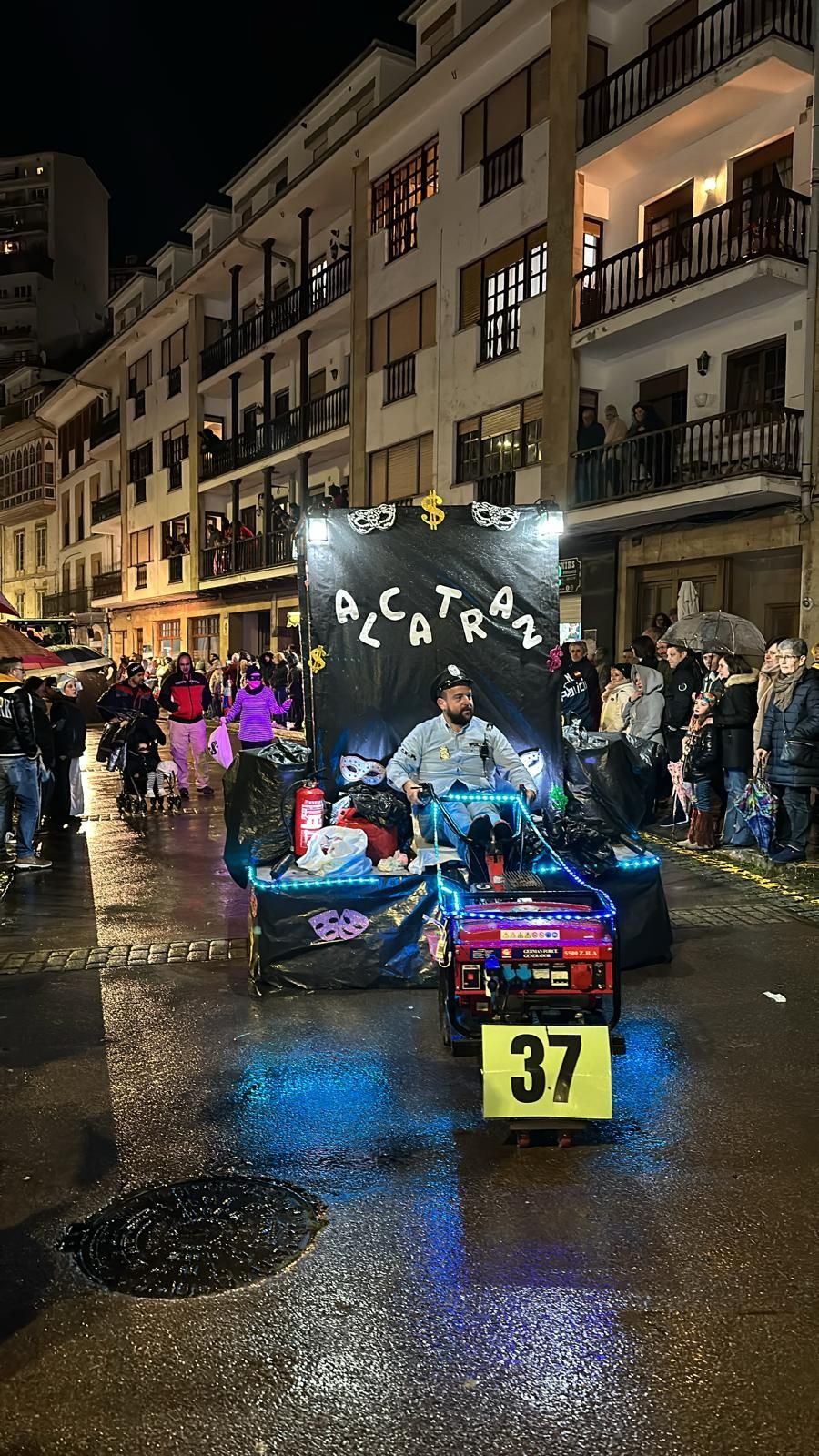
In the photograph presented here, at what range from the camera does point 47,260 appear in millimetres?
62500

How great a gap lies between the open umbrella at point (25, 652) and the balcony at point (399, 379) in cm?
1195

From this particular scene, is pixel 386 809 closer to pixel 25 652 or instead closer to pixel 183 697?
pixel 183 697

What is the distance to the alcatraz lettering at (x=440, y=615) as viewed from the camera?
26.4ft

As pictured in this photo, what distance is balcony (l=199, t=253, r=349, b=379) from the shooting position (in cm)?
2792

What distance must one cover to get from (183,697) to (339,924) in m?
9.04

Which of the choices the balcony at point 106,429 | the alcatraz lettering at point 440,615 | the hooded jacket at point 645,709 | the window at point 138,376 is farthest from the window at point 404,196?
the balcony at point 106,429

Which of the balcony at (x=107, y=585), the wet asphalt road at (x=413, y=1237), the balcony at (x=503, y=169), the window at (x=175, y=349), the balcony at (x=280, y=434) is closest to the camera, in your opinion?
the wet asphalt road at (x=413, y=1237)

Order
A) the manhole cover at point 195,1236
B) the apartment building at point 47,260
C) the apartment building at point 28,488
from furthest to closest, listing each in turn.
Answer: the apartment building at point 47,260, the apartment building at point 28,488, the manhole cover at point 195,1236

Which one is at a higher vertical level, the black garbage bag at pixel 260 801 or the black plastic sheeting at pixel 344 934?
the black garbage bag at pixel 260 801

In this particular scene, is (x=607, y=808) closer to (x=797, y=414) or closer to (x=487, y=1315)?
(x=487, y=1315)

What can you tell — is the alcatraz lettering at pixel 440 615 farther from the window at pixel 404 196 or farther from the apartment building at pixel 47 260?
the apartment building at pixel 47 260

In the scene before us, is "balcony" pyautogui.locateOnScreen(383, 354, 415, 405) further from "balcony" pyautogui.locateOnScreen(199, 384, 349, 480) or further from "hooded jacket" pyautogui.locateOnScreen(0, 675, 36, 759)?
"hooded jacket" pyautogui.locateOnScreen(0, 675, 36, 759)

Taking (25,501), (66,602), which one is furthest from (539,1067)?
(25,501)

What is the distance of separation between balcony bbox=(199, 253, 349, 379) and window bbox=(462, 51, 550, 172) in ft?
17.9
